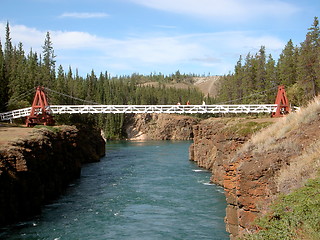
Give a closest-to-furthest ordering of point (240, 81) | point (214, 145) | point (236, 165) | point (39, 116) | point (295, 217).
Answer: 1. point (295, 217)
2. point (236, 165)
3. point (214, 145)
4. point (39, 116)
5. point (240, 81)

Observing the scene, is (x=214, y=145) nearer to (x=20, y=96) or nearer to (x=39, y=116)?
(x=39, y=116)

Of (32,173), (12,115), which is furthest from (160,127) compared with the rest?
(32,173)

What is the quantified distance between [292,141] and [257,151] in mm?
1397

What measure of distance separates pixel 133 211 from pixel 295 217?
19.1 metres

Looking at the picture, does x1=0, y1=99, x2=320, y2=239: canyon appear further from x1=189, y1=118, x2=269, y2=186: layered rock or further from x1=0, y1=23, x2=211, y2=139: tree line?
x1=0, y1=23, x2=211, y2=139: tree line

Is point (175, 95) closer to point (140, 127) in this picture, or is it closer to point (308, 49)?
point (140, 127)

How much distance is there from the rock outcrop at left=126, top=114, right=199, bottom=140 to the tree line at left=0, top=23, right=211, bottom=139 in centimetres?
454

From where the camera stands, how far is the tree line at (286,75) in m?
55.6

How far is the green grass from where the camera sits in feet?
27.2

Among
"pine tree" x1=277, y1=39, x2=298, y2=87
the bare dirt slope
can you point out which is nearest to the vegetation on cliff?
the bare dirt slope

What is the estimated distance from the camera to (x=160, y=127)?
122 metres

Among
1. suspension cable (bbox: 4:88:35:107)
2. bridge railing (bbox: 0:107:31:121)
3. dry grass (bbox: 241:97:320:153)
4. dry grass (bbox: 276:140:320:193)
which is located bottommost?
dry grass (bbox: 276:140:320:193)

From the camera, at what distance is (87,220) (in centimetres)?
2464

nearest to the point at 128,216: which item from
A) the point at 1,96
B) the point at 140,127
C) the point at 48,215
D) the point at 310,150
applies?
the point at 48,215
